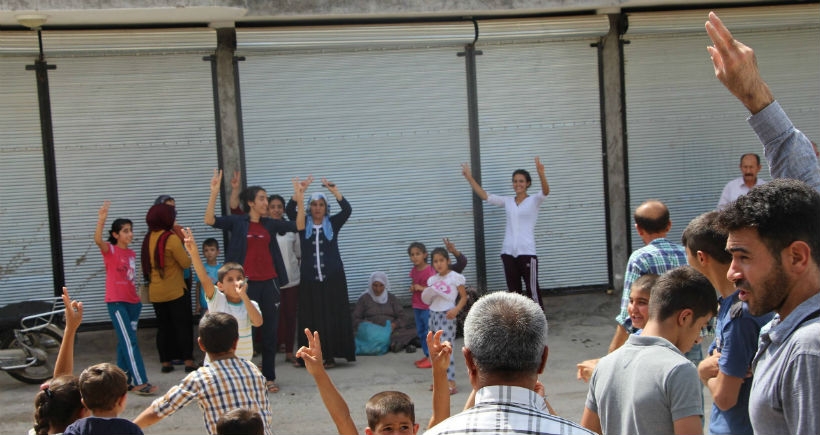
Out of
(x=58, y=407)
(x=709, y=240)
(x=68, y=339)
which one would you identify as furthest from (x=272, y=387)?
(x=709, y=240)

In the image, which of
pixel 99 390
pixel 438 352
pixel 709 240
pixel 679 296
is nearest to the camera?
pixel 438 352

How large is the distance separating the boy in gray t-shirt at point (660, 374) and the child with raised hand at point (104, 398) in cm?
183

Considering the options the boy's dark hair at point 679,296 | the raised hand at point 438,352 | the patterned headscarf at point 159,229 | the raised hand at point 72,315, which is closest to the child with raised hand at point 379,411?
the raised hand at point 438,352

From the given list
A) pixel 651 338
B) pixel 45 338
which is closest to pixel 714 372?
pixel 651 338

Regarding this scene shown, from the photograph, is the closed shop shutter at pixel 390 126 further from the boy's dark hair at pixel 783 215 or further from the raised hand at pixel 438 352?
the boy's dark hair at pixel 783 215

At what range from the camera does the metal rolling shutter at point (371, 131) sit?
34.6ft

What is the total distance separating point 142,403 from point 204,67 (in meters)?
3.93

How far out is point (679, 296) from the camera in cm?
367

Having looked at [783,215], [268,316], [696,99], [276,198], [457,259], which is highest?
[696,99]

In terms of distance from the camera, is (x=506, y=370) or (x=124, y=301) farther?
(x=124, y=301)

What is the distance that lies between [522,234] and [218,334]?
598 cm

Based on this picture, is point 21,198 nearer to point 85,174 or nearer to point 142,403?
point 85,174

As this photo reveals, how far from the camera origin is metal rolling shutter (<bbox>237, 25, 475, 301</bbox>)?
1054 centimetres

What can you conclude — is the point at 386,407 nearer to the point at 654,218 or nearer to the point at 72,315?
the point at 72,315
